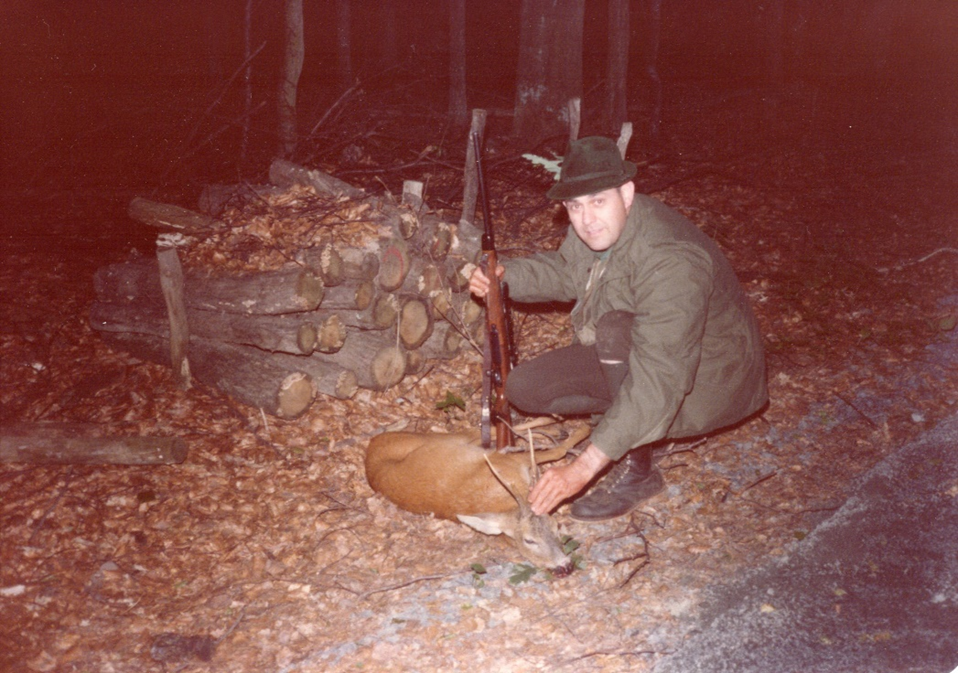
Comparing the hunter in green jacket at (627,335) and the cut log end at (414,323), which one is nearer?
the hunter in green jacket at (627,335)

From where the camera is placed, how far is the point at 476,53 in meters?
29.9

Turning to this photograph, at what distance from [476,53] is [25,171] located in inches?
838

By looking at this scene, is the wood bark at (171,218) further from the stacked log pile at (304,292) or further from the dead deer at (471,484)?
the dead deer at (471,484)

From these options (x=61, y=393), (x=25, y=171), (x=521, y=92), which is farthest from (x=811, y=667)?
(x=25, y=171)

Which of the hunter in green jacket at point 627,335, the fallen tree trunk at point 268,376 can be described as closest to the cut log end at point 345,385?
the fallen tree trunk at point 268,376

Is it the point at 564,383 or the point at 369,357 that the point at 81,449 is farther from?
the point at 564,383

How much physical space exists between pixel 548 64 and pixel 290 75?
12.1 feet

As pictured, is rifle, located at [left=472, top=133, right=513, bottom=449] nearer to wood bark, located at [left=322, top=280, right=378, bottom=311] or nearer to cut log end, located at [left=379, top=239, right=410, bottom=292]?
cut log end, located at [left=379, top=239, right=410, bottom=292]

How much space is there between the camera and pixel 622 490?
184 inches

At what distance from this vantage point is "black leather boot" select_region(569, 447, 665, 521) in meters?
4.61

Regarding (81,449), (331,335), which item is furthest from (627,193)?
(81,449)

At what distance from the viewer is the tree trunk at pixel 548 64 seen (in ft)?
34.2

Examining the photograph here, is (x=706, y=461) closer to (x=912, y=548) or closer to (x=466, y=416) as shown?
(x=912, y=548)

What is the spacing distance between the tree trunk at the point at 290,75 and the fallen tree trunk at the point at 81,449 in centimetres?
495
